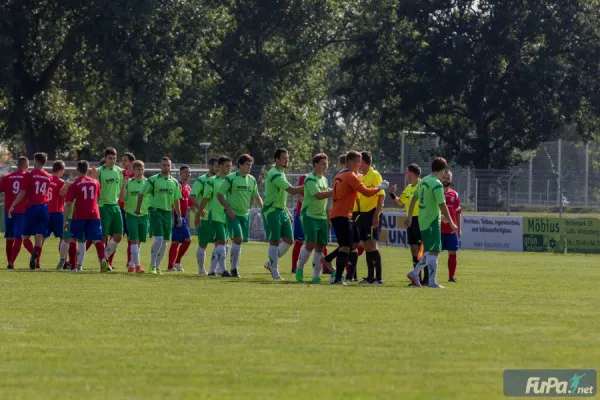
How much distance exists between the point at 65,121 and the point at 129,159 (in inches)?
1329

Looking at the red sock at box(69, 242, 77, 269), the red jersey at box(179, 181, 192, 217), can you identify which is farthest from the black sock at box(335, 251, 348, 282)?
the red jersey at box(179, 181, 192, 217)

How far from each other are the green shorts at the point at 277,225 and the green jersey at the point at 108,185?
3.44m

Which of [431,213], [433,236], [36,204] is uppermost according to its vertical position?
[36,204]

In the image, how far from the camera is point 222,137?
74562mm

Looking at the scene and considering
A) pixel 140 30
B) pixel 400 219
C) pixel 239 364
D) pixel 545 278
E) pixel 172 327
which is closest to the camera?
pixel 239 364

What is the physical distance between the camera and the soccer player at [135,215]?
2311 centimetres

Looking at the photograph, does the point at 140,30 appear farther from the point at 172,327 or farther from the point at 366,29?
the point at 172,327

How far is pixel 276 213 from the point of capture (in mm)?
20953

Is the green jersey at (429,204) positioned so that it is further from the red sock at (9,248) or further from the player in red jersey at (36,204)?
the red sock at (9,248)

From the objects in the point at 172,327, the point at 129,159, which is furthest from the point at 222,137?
the point at 172,327

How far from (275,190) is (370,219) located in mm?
1627

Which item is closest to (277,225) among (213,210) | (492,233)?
(213,210)

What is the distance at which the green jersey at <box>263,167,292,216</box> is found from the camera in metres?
20.5

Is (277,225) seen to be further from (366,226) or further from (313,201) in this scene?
(366,226)
